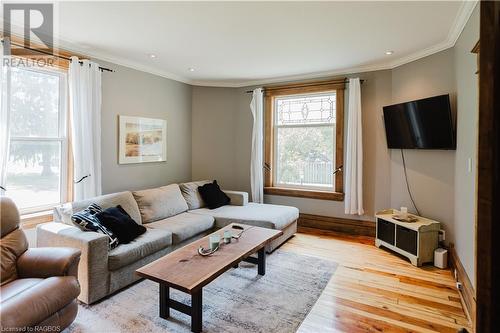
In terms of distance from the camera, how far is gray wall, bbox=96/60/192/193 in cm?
388

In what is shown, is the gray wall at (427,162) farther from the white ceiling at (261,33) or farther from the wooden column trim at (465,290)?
the wooden column trim at (465,290)

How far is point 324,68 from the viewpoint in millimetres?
4355

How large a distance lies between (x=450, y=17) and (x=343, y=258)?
110 inches

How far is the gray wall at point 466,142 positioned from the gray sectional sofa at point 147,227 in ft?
6.41

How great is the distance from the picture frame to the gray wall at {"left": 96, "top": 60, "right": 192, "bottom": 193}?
0.24 feet

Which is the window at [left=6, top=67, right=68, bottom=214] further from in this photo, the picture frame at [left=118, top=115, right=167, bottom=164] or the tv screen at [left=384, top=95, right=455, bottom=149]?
the tv screen at [left=384, top=95, right=455, bottom=149]

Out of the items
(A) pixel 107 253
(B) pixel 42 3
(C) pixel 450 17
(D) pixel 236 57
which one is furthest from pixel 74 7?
(C) pixel 450 17

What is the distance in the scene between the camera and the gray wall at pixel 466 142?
2.42 metres

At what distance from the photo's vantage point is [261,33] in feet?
9.91

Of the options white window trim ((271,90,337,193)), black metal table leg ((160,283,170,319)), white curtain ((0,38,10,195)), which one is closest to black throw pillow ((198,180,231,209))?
white window trim ((271,90,337,193))

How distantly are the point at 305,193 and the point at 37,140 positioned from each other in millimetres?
3788

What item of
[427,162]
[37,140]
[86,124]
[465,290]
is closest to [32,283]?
[37,140]

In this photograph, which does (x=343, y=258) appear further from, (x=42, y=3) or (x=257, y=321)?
(x=42, y=3)

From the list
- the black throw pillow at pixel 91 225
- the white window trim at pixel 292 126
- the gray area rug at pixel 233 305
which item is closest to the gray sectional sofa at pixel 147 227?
the black throw pillow at pixel 91 225
